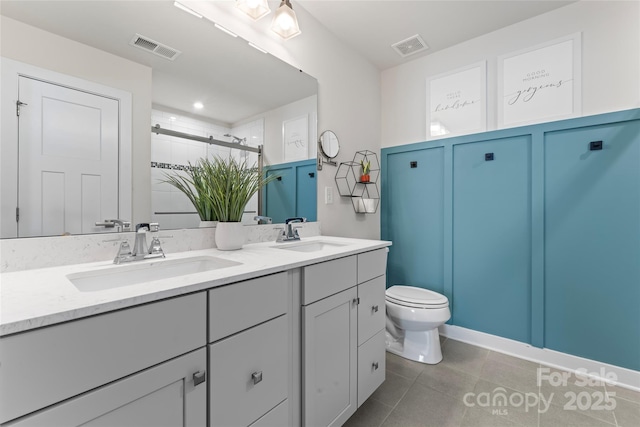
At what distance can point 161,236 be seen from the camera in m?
1.19

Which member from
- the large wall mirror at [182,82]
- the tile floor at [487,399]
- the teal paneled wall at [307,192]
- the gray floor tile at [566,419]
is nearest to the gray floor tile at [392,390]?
the tile floor at [487,399]

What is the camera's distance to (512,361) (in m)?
1.91

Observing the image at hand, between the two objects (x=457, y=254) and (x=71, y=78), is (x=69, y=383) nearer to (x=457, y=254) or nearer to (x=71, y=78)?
(x=71, y=78)

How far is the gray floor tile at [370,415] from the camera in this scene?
1.36 metres

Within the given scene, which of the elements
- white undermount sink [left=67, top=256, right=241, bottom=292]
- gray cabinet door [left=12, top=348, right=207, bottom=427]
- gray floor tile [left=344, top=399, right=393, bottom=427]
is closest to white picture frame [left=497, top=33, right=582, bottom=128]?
A: gray floor tile [left=344, top=399, right=393, bottom=427]

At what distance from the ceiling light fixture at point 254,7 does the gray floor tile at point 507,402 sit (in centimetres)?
243

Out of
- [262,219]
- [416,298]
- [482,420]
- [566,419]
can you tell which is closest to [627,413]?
[566,419]

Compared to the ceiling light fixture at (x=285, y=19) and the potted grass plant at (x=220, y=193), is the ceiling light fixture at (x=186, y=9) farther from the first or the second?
the potted grass plant at (x=220, y=193)

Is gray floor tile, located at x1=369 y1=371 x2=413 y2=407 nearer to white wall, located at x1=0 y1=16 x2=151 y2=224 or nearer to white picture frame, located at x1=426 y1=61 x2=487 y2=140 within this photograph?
white wall, located at x1=0 y1=16 x2=151 y2=224

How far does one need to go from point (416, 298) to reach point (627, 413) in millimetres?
1139

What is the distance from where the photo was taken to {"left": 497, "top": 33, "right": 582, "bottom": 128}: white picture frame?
1787 millimetres

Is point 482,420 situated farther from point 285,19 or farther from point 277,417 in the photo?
point 285,19

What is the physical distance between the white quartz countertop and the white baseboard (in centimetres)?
183

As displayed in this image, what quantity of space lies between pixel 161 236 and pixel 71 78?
0.65 meters
